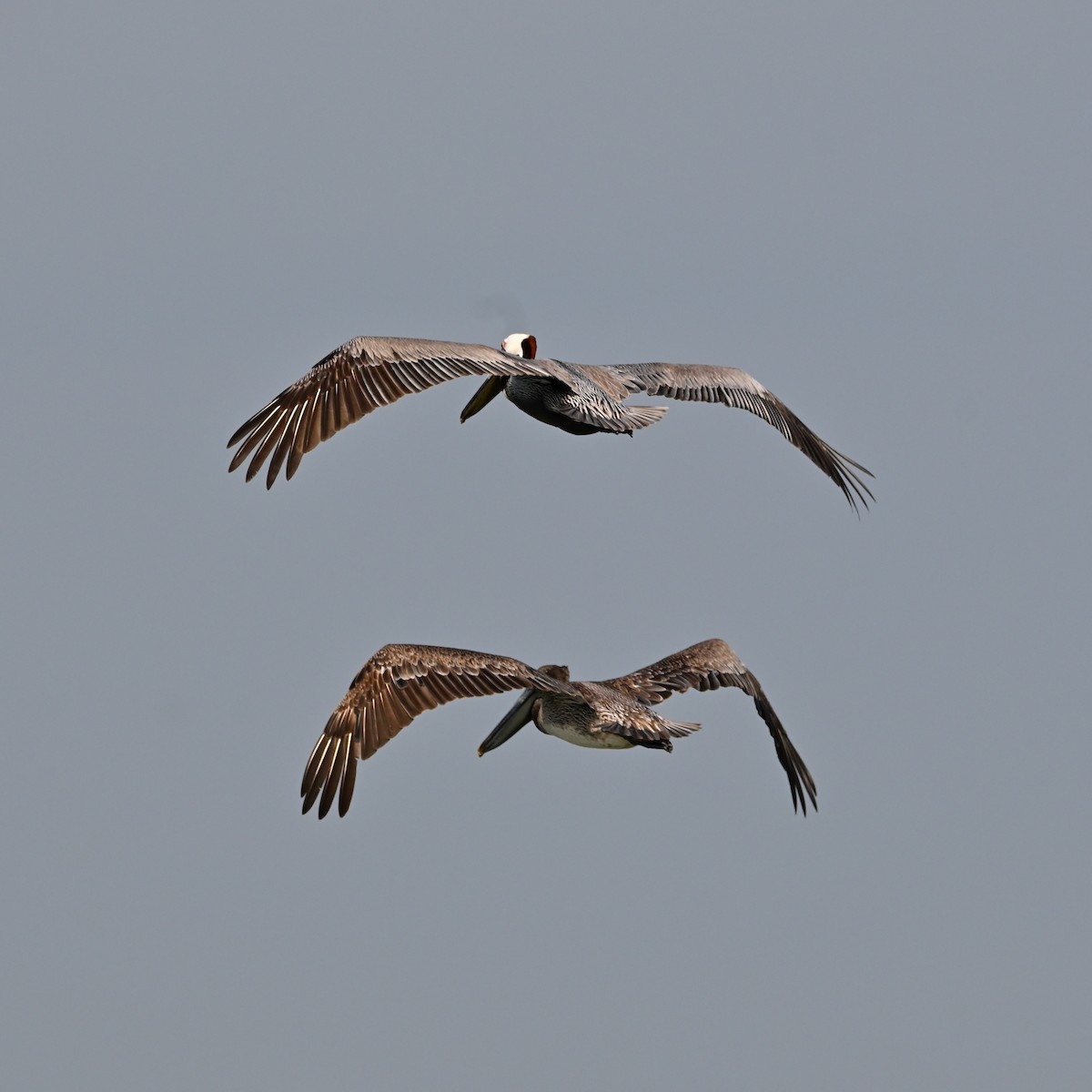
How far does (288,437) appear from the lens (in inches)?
755

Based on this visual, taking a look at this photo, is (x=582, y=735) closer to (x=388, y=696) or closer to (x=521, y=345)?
(x=388, y=696)

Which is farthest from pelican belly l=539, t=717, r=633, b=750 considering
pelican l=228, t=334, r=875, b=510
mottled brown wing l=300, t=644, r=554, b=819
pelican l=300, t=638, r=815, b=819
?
pelican l=228, t=334, r=875, b=510

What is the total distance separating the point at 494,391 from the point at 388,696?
3.77m

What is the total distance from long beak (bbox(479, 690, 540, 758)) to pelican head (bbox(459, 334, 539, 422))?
2791mm

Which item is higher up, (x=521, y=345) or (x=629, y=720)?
(x=521, y=345)

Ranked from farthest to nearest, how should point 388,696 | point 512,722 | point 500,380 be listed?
point 500,380, point 512,722, point 388,696

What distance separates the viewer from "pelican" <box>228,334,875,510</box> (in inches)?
757

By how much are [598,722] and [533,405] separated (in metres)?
3.08

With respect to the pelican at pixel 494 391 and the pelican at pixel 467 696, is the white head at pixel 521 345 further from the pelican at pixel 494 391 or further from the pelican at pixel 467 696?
the pelican at pixel 467 696

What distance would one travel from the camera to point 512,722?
2092 centimetres

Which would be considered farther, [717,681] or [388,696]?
[717,681]

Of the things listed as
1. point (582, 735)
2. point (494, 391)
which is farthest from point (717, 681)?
point (494, 391)

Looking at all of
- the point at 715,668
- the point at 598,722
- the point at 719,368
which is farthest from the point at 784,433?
the point at 598,722

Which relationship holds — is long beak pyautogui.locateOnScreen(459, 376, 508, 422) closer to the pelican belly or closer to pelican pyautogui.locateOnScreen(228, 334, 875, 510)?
pelican pyautogui.locateOnScreen(228, 334, 875, 510)
